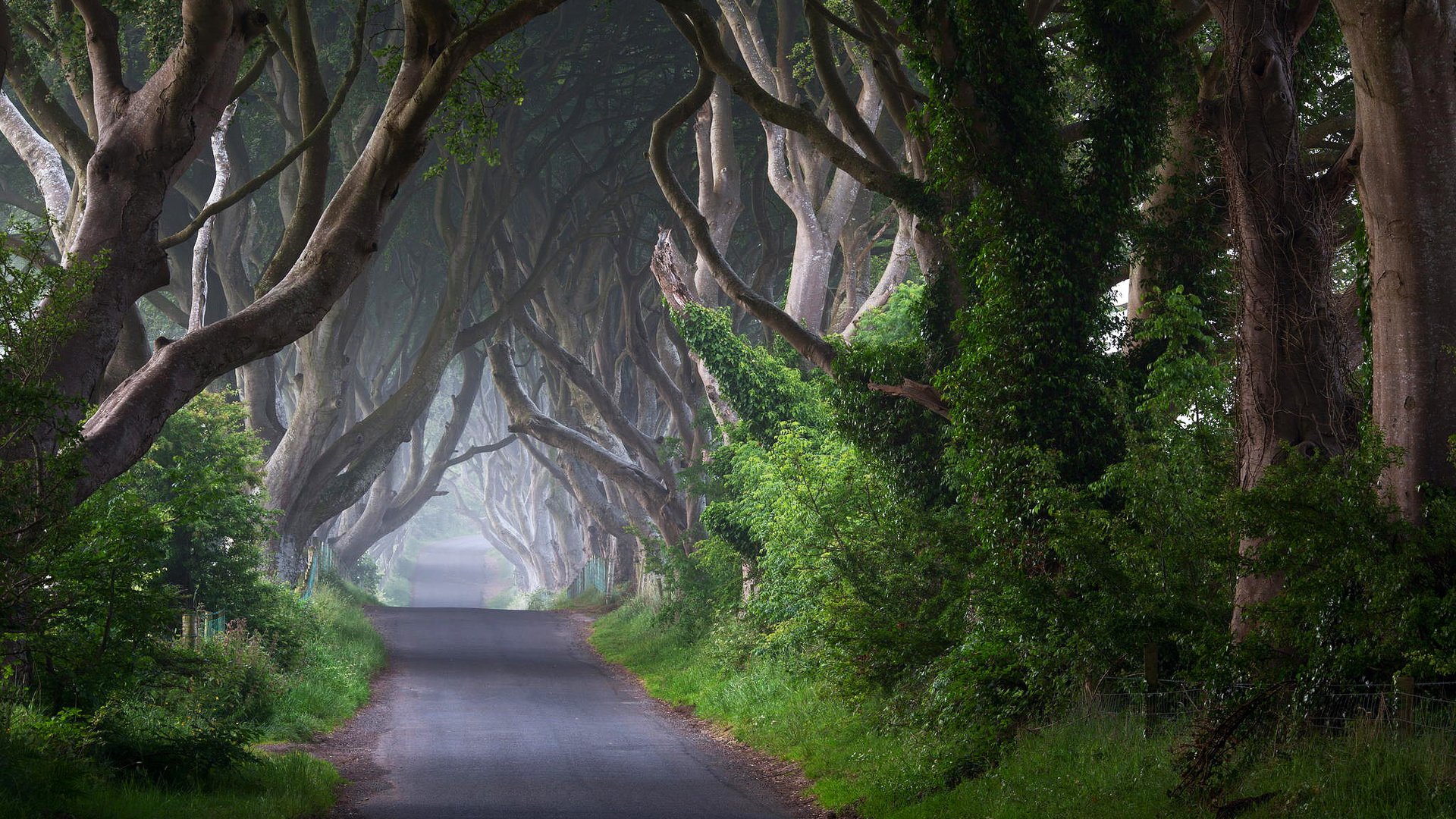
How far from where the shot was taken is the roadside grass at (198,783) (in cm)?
748

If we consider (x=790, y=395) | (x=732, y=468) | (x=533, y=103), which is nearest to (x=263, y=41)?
(x=790, y=395)

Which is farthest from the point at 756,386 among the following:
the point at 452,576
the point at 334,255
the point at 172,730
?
the point at 452,576

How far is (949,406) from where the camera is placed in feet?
42.6

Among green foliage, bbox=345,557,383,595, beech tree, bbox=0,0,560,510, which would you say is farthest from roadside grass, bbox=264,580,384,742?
green foliage, bbox=345,557,383,595

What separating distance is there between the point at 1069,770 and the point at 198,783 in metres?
6.24

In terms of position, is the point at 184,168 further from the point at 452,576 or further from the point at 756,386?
the point at 452,576

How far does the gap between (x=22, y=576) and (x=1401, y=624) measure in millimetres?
8311

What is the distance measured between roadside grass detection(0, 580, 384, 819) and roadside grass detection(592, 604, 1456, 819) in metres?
4.24

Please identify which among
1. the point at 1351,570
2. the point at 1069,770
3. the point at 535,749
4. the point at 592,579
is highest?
the point at 1351,570

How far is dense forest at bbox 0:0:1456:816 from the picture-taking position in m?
7.52

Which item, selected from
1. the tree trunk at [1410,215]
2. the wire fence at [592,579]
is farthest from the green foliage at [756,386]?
Result: the wire fence at [592,579]

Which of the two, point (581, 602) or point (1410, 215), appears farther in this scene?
point (581, 602)

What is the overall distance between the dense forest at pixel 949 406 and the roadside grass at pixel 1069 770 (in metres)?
0.04

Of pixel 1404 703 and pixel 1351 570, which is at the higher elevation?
pixel 1351 570
